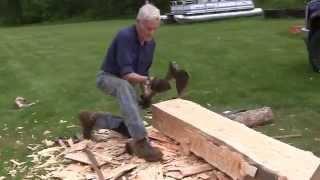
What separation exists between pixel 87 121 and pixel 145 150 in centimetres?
102

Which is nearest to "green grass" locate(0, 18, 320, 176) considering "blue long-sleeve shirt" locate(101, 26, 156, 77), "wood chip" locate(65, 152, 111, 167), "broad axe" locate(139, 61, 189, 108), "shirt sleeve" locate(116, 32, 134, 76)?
"wood chip" locate(65, 152, 111, 167)

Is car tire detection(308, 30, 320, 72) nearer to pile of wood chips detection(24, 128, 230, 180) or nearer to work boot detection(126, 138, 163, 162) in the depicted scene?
pile of wood chips detection(24, 128, 230, 180)

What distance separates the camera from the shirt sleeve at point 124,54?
21.0 ft

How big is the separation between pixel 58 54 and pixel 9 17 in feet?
114

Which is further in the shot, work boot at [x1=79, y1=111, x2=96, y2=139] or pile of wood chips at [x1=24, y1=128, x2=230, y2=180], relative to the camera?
work boot at [x1=79, y1=111, x2=96, y2=139]

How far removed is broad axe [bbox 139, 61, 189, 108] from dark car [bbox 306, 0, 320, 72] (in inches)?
192

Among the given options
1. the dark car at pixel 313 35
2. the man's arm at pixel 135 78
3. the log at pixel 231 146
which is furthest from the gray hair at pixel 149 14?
the dark car at pixel 313 35

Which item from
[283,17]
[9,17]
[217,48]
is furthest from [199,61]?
[9,17]

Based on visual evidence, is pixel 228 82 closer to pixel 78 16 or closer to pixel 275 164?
pixel 275 164

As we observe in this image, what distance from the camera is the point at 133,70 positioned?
6.54 meters

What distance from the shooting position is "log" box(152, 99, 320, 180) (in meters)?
5.01

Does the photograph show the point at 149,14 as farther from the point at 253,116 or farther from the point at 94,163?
the point at 253,116

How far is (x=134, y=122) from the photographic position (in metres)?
6.33

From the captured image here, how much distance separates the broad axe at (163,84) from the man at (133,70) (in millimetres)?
78
